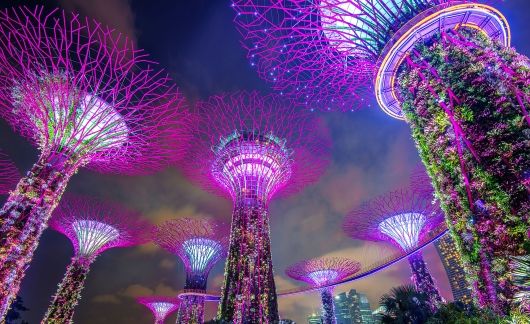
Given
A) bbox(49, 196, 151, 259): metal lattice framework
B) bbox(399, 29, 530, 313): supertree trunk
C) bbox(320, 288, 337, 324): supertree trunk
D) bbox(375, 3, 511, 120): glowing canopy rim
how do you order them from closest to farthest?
bbox(399, 29, 530, 313): supertree trunk, bbox(375, 3, 511, 120): glowing canopy rim, bbox(49, 196, 151, 259): metal lattice framework, bbox(320, 288, 337, 324): supertree trunk

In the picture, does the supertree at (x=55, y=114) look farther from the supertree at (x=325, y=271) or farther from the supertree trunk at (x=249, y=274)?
the supertree at (x=325, y=271)

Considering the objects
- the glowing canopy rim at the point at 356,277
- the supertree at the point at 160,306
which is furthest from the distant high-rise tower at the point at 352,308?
the glowing canopy rim at the point at 356,277

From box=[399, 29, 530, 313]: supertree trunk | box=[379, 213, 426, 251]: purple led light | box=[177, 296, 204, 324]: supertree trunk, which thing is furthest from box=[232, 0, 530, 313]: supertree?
box=[177, 296, 204, 324]: supertree trunk

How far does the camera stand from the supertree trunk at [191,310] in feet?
74.4

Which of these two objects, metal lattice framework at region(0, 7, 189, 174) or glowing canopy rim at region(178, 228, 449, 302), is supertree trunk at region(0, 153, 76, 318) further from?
glowing canopy rim at region(178, 228, 449, 302)

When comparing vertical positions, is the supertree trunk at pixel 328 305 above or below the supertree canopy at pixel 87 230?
below

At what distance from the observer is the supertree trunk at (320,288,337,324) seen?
29050mm

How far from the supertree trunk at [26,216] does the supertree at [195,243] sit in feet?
47.6

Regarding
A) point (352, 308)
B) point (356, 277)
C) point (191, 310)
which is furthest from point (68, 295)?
point (352, 308)

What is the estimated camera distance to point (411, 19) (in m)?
7.01

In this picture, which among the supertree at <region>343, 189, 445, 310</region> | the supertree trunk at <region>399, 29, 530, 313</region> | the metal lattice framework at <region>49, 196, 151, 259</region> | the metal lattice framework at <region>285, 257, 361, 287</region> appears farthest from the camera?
the metal lattice framework at <region>285, 257, 361, 287</region>

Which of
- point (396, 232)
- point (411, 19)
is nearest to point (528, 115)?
point (411, 19)

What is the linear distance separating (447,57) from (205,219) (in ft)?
73.3

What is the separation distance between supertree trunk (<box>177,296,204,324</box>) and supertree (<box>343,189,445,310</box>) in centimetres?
1354
